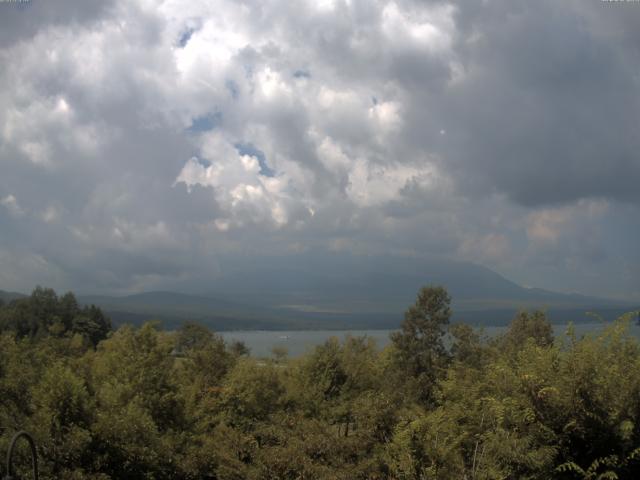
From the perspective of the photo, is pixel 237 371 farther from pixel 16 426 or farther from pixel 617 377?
pixel 617 377

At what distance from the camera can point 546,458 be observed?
1266cm

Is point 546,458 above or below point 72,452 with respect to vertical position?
above

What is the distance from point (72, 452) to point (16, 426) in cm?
199

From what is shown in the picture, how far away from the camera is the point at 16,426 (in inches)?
663

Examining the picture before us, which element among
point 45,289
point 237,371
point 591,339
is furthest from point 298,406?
point 45,289

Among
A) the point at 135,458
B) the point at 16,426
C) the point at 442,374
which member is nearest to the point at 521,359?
the point at 135,458

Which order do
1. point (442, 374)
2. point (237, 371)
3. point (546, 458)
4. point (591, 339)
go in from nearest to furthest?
point (546, 458), point (591, 339), point (237, 371), point (442, 374)

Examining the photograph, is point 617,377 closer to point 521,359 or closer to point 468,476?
point 521,359

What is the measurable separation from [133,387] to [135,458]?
19.0 ft

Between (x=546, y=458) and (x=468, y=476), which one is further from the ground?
(x=546, y=458)

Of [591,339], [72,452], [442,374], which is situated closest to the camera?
[591,339]

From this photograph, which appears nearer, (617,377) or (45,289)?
(617,377)

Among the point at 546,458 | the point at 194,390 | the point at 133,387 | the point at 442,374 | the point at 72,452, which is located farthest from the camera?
the point at 442,374

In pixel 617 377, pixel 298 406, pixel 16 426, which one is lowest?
pixel 298 406
